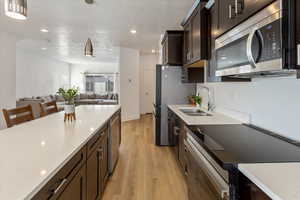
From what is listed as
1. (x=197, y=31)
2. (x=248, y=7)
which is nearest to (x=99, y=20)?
(x=197, y=31)

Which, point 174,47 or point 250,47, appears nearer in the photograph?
point 250,47

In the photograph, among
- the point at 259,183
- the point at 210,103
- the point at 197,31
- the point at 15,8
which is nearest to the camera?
the point at 259,183

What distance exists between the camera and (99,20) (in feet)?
13.4

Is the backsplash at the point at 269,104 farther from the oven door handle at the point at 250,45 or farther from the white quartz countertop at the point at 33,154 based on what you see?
the white quartz countertop at the point at 33,154

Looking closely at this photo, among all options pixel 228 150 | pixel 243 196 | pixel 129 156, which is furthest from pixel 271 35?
pixel 129 156

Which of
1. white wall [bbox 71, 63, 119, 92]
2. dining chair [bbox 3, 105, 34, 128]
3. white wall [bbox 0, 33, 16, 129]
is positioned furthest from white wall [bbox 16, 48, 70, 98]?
dining chair [bbox 3, 105, 34, 128]

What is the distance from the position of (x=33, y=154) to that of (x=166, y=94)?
10.5ft

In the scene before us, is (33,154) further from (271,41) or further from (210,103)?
(210,103)

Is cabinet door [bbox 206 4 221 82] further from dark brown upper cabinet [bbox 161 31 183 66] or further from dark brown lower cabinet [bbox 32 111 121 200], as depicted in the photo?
dark brown upper cabinet [bbox 161 31 183 66]

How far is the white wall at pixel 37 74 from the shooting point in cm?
787

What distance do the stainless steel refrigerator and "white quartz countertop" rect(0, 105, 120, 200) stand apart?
2412 millimetres

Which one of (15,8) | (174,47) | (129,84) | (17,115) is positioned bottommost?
(17,115)

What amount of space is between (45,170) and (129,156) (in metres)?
2.75

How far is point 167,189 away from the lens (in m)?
2.45
